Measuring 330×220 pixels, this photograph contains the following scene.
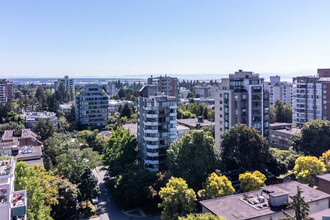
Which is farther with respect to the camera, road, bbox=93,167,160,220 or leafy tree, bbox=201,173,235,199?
road, bbox=93,167,160,220

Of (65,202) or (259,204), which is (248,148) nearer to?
(259,204)

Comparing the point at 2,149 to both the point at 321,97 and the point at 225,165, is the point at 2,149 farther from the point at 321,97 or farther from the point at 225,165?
the point at 321,97

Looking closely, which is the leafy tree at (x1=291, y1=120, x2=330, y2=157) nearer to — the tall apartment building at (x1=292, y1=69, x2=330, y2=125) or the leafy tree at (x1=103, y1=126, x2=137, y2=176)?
the tall apartment building at (x1=292, y1=69, x2=330, y2=125)

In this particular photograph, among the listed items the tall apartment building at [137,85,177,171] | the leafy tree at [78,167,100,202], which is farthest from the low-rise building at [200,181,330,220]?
the tall apartment building at [137,85,177,171]

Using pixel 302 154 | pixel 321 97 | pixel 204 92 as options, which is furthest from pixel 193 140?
pixel 204 92

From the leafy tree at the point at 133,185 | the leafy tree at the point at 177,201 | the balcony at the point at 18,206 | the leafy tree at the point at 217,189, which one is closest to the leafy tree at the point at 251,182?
the leafy tree at the point at 217,189

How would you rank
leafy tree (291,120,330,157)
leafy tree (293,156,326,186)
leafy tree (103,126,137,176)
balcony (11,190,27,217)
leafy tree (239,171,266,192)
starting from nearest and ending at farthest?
balcony (11,190,27,217), leafy tree (239,171,266,192), leafy tree (293,156,326,186), leafy tree (103,126,137,176), leafy tree (291,120,330,157)

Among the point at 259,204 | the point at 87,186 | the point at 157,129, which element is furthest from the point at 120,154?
the point at 259,204
